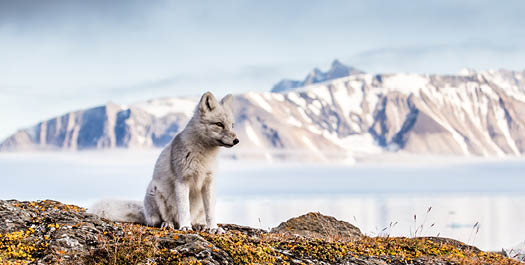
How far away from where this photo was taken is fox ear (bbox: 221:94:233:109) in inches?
426

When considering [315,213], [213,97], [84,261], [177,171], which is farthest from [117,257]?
[315,213]

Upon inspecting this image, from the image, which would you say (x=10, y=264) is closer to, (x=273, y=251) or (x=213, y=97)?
(x=273, y=251)

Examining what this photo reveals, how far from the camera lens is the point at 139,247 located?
7.70 meters

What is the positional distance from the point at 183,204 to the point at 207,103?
1.90 metres

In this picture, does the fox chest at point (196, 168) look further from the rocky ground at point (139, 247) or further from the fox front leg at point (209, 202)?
the rocky ground at point (139, 247)

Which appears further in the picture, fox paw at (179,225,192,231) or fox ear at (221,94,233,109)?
fox ear at (221,94,233,109)

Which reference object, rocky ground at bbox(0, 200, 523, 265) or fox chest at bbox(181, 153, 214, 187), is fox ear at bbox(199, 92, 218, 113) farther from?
rocky ground at bbox(0, 200, 523, 265)

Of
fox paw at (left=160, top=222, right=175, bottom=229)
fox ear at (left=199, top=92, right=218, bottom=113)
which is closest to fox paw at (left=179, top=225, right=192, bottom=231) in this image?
fox paw at (left=160, top=222, right=175, bottom=229)

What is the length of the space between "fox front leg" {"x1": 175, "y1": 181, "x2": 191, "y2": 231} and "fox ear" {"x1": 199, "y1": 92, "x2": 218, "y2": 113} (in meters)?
1.41

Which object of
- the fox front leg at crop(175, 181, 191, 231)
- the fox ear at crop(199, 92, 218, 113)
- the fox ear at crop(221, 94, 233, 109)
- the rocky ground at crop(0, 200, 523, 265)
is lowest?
the rocky ground at crop(0, 200, 523, 265)

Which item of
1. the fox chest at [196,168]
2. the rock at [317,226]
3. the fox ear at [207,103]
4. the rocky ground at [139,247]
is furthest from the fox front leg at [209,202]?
the rock at [317,226]

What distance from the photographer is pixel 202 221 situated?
11.0 meters

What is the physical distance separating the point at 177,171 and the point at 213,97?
1.53m

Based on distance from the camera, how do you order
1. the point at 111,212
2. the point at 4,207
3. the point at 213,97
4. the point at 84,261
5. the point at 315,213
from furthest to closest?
the point at 315,213
the point at 111,212
the point at 213,97
the point at 4,207
the point at 84,261
